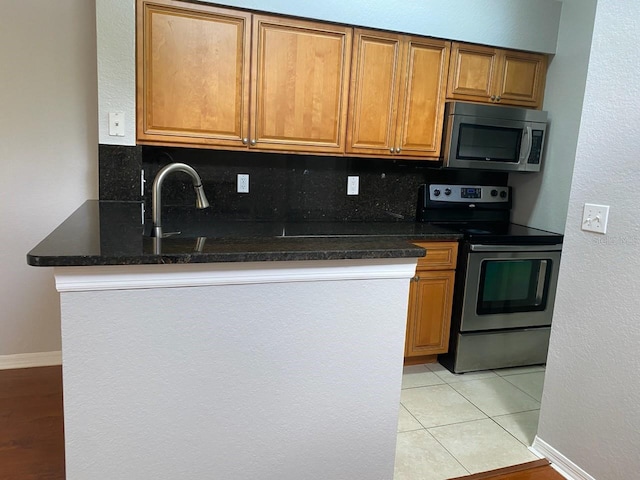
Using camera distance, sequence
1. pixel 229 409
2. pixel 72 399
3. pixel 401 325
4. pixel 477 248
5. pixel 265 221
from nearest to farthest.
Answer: pixel 72 399 → pixel 229 409 → pixel 401 325 → pixel 477 248 → pixel 265 221

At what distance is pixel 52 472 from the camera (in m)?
1.83

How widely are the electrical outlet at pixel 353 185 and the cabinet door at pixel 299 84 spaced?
0.40 m

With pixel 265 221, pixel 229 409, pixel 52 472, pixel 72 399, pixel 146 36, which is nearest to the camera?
pixel 72 399

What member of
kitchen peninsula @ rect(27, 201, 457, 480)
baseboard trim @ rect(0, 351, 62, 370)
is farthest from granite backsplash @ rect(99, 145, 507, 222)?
baseboard trim @ rect(0, 351, 62, 370)

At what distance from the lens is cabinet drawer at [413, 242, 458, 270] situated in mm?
2805

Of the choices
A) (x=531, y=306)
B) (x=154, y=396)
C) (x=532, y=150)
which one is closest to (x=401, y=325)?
(x=154, y=396)

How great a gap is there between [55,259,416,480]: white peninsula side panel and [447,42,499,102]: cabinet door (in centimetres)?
188

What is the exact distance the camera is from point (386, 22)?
2.67m

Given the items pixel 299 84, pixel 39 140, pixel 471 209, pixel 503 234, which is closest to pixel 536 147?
pixel 471 209

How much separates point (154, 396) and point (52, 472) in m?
0.92

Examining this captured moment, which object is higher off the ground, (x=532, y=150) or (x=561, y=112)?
(x=561, y=112)

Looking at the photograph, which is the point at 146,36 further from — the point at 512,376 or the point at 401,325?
the point at 512,376

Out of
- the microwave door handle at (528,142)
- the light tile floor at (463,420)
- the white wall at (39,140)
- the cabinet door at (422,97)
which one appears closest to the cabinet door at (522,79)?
the microwave door handle at (528,142)

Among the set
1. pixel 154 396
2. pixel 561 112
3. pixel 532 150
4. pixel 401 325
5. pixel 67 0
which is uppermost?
pixel 67 0
